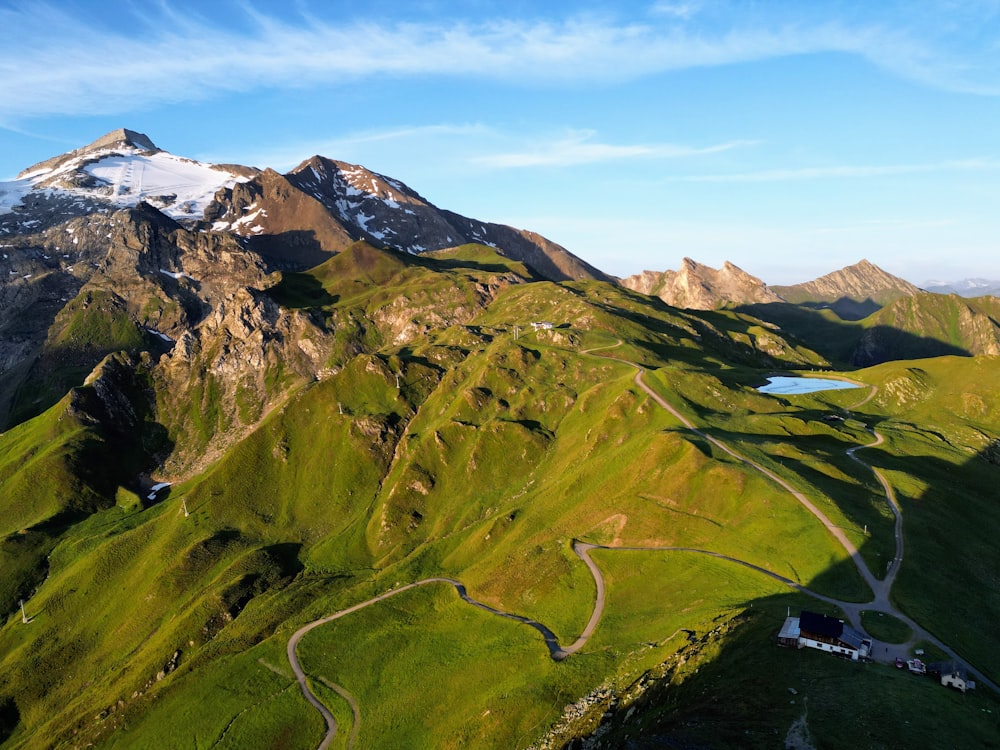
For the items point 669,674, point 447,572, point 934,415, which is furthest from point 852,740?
point 934,415

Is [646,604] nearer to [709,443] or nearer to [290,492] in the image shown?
[709,443]

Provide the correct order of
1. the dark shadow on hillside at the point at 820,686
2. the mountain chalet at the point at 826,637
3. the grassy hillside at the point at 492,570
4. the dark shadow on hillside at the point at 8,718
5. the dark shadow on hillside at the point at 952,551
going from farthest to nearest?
1. the dark shadow on hillside at the point at 8,718
2. the grassy hillside at the point at 492,570
3. the dark shadow on hillside at the point at 952,551
4. the mountain chalet at the point at 826,637
5. the dark shadow on hillside at the point at 820,686

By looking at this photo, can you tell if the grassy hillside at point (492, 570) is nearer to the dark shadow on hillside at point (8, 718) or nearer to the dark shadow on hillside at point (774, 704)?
the dark shadow on hillside at point (774, 704)

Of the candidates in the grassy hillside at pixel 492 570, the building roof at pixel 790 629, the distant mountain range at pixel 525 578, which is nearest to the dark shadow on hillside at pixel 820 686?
the distant mountain range at pixel 525 578

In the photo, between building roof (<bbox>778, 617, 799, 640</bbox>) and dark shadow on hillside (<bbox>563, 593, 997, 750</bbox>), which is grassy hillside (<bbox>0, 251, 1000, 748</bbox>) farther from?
building roof (<bbox>778, 617, 799, 640</bbox>)

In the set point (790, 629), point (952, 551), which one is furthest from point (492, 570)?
point (952, 551)

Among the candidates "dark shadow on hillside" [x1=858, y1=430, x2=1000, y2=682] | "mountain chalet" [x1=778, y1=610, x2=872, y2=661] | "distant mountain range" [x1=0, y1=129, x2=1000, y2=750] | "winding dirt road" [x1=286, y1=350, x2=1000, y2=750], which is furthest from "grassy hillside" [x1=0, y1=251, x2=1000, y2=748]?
"mountain chalet" [x1=778, y1=610, x2=872, y2=661]

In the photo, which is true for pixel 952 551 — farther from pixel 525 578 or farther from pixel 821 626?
pixel 525 578
